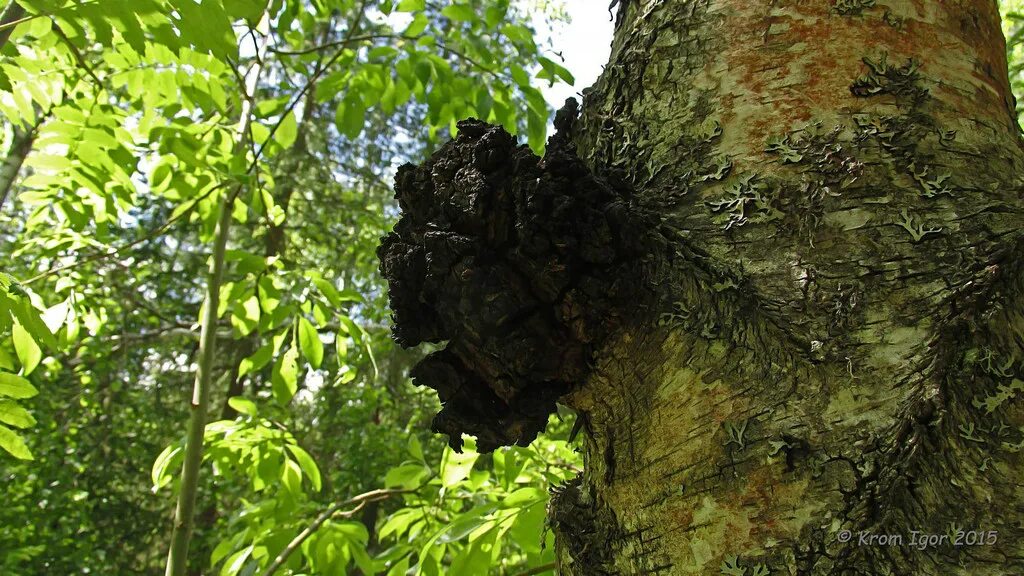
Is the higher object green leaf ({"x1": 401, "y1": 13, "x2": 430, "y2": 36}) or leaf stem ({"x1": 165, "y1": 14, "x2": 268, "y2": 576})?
green leaf ({"x1": 401, "y1": 13, "x2": 430, "y2": 36})

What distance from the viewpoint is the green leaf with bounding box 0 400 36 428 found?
1.48m

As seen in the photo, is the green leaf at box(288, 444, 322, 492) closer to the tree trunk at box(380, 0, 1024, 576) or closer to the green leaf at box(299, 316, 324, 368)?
the green leaf at box(299, 316, 324, 368)

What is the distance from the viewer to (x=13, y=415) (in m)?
1.49

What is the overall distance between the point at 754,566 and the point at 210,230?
7.91ft

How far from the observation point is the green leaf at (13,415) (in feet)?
4.84

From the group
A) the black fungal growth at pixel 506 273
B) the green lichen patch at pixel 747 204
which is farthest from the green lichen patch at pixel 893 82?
the black fungal growth at pixel 506 273

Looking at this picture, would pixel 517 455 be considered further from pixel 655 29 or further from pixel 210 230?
pixel 210 230

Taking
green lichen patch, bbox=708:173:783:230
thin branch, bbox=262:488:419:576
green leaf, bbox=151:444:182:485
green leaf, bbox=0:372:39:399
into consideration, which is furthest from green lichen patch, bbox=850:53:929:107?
green leaf, bbox=151:444:182:485

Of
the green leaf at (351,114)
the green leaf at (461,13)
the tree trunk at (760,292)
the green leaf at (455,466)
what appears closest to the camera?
the tree trunk at (760,292)

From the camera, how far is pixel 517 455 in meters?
1.88

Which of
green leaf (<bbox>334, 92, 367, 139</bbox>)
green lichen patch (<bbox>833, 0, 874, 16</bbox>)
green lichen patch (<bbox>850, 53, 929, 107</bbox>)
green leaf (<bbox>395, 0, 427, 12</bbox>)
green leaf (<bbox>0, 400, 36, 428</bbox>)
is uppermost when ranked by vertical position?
green leaf (<bbox>395, 0, 427, 12</bbox>)

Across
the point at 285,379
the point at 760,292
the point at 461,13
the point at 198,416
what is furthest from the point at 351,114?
the point at 760,292

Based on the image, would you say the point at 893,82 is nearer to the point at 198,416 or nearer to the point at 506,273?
the point at 506,273

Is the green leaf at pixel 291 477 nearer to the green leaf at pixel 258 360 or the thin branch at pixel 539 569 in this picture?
the green leaf at pixel 258 360
